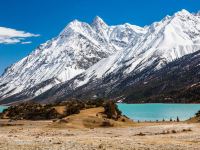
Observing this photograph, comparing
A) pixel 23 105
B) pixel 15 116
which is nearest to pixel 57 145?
pixel 15 116

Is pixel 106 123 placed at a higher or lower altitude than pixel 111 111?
lower

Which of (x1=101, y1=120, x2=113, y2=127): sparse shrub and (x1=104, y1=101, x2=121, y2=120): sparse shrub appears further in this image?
(x1=104, y1=101, x2=121, y2=120): sparse shrub

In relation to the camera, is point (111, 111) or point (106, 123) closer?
point (106, 123)

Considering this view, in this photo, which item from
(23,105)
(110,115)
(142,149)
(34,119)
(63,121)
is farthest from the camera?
(23,105)

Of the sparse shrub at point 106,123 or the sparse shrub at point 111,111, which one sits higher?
the sparse shrub at point 111,111

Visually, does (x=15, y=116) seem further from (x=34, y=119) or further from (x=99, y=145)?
(x=99, y=145)

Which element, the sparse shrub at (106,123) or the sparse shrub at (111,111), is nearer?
the sparse shrub at (106,123)

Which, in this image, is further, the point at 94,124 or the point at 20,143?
the point at 94,124

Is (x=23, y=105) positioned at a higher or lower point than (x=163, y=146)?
higher

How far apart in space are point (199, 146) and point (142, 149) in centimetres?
560

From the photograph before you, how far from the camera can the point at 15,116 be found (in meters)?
103

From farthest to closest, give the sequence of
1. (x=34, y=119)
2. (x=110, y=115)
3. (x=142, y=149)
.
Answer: (x=34, y=119), (x=110, y=115), (x=142, y=149)

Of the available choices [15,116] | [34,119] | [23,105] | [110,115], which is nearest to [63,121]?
[110,115]

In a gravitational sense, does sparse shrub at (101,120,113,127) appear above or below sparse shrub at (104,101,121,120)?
below
